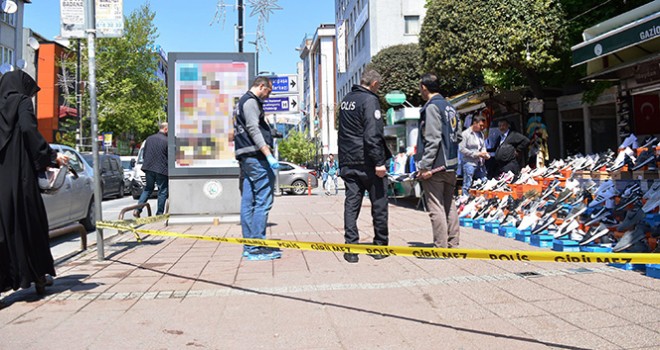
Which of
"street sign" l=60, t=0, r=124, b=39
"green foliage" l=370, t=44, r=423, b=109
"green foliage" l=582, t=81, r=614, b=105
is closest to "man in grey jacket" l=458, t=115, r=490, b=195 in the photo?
"green foliage" l=582, t=81, r=614, b=105

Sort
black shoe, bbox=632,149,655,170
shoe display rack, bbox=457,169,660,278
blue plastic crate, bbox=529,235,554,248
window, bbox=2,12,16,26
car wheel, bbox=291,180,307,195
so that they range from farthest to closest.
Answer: window, bbox=2,12,16,26
car wheel, bbox=291,180,307,195
blue plastic crate, bbox=529,235,554,248
black shoe, bbox=632,149,655,170
shoe display rack, bbox=457,169,660,278

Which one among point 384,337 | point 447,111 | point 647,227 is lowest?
point 384,337

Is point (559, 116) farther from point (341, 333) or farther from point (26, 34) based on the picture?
point (26, 34)

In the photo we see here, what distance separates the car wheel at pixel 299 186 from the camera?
25.8 meters

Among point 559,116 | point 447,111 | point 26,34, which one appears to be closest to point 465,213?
point 447,111

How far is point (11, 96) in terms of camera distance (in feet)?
14.4

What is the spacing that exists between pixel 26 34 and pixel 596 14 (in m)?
41.9

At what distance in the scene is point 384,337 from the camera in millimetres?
3365

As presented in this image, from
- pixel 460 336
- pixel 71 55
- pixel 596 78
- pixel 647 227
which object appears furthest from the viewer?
pixel 71 55

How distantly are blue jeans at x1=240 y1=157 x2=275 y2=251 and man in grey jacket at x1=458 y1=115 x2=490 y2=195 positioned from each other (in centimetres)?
470

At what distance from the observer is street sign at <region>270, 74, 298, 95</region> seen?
18.5 meters

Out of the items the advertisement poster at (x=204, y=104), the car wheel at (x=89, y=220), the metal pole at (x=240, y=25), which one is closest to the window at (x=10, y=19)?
the metal pole at (x=240, y=25)

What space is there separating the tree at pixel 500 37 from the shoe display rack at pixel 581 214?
286 inches

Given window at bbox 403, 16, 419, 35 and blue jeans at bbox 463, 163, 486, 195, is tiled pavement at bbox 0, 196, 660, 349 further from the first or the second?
window at bbox 403, 16, 419, 35
